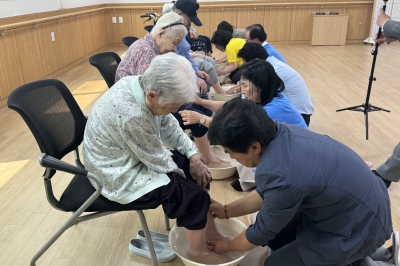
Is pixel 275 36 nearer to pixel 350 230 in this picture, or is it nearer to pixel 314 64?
pixel 314 64

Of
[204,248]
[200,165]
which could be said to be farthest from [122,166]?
[204,248]

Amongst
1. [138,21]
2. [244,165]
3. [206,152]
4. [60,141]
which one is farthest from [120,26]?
[244,165]

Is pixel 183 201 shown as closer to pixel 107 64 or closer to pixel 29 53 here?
pixel 107 64

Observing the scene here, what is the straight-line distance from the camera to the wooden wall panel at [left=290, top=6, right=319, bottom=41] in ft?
25.1

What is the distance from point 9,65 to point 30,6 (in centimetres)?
147

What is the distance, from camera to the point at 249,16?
7.80 meters

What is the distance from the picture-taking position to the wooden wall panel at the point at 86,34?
646cm

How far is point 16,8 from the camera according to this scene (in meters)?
4.72

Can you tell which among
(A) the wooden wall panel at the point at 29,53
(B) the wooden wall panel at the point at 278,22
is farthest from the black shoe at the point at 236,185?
(B) the wooden wall panel at the point at 278,22

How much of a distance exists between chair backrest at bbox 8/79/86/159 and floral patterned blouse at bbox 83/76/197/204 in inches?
5.1

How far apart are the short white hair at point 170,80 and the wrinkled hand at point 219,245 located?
68 cm

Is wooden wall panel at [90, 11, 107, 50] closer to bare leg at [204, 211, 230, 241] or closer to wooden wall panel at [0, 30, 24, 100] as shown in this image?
wooden wall panel at [0, 30, 24, 100]

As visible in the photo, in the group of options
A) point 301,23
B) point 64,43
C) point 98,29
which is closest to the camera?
point 64,43

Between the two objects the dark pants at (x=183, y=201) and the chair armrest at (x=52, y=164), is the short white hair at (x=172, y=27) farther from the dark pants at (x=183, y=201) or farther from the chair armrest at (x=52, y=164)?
the chair armrest at (x=52, y=164)
